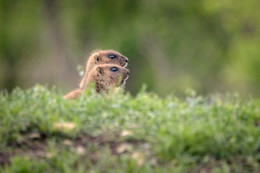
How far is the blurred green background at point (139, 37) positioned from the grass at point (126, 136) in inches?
1094

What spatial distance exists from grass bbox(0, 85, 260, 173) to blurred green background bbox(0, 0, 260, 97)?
91.2 ft

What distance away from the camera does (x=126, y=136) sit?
24.1 feet

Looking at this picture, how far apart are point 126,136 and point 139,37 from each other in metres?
30.9

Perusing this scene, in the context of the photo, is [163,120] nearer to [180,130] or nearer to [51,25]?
[180,130]

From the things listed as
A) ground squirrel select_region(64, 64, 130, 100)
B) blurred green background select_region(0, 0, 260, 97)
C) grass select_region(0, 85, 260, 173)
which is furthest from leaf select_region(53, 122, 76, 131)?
blurred green background select_region(0, 0, 260, 97)

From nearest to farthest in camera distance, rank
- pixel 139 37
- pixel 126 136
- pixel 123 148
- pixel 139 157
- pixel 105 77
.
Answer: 1. pixel 139 157
2. pixel 123 148
3. pixel 126 136
4. pixel 105 77
5. pixel 139 37

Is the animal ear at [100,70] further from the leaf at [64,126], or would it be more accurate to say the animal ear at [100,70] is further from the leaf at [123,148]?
the leaf at [123,148]

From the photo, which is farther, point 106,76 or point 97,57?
point 97,57

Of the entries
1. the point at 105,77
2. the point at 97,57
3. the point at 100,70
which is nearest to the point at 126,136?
the point at 105,77

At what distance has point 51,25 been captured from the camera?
37.6m

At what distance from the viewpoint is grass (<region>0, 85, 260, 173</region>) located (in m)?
6.94

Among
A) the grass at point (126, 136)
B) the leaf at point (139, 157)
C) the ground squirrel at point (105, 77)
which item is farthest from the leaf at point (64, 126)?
the ground squirrel at point (105, 77)

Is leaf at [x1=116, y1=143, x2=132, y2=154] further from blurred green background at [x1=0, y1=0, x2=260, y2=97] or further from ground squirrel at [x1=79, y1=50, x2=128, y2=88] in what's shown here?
A: blurred green background at [x1=0, y1=0, x2=260, y2=97]

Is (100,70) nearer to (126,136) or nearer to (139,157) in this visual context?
(126,136)
